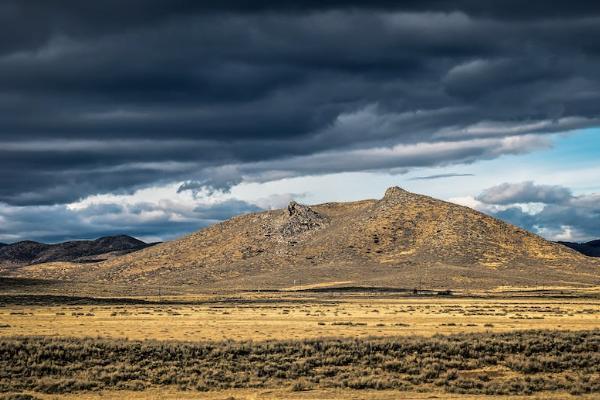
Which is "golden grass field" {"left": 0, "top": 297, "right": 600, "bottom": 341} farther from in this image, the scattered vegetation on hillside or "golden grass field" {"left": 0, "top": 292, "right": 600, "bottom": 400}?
the scattered vegetation on hillside

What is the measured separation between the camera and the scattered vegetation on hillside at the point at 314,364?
1415 inches

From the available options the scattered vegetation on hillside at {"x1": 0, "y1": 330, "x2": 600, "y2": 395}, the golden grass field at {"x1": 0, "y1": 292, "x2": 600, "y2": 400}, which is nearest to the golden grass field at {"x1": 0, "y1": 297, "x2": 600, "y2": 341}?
the golden grass field at {"x1": 0, "y1": 292, "x2": 600, "y2": 400}

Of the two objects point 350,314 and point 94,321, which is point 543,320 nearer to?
point 350,314

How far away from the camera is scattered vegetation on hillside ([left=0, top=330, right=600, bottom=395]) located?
1415 inches

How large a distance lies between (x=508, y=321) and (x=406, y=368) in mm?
31942

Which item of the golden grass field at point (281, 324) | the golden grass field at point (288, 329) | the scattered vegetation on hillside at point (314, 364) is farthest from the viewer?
the golden grass field at point (281, 324)

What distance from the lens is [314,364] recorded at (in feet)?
132

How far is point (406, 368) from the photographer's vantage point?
39375mm

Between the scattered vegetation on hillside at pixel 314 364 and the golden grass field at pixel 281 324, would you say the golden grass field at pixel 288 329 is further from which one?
the scattered vegetation on hillside at pixel 314 364

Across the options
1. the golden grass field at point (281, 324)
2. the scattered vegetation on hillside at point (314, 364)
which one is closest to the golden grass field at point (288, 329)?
the golden grass field at point (281, 324)

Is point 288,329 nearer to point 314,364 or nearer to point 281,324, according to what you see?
point 281,324

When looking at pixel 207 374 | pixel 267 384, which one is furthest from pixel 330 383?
pixel 207 374

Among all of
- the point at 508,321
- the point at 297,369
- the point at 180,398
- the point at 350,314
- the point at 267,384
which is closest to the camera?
the point at 180,398

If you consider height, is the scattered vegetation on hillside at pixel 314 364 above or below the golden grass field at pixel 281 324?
below
